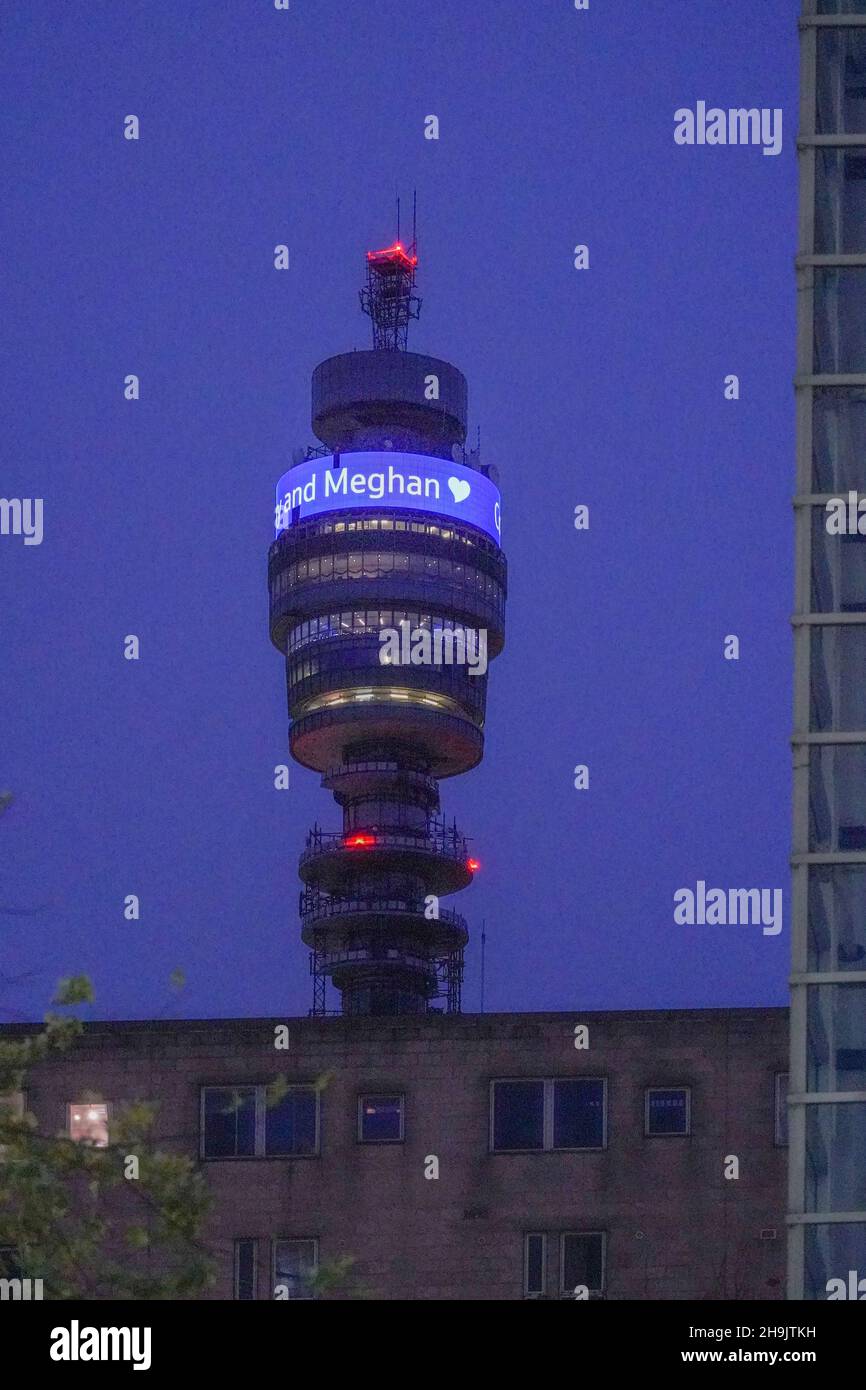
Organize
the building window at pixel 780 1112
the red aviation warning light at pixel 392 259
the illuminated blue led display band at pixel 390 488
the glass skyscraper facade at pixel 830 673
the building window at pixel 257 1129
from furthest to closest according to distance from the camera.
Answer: the red aviation warning light at pixel 392 259
the illuminated blue led display band at pixel 390 488
the building window at pixel 257 1129
the building window at pixel 780 1112
the glass skyscraper facade at pixel 830 673

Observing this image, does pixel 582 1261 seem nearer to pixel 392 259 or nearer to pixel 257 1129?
pixel 257 1129

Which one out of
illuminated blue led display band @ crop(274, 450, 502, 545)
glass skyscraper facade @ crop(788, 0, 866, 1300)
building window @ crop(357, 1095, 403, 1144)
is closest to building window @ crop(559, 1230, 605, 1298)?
building window @ crop(357, 1095, 403, 1144)

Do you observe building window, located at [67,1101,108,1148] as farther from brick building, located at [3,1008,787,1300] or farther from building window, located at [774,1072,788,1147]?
building window, located at [774,1072,788,1147]

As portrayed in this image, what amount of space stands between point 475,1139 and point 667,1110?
4.11 m

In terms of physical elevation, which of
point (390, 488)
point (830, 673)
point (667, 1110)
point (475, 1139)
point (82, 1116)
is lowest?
point (475, 1139)

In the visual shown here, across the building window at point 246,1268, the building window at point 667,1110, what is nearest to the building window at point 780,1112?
the building window at point 667,1110

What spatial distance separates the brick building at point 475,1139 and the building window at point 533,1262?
40 mm

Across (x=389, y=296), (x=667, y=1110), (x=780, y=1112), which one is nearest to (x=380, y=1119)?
Result: (x=667, y=1110)

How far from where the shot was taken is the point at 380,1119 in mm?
57844

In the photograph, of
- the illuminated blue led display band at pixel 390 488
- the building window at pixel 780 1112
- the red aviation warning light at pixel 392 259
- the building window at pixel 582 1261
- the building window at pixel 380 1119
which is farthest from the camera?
the red aviation warning light at pixel 392 259

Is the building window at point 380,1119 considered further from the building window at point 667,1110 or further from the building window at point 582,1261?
the building window at point 667,1110

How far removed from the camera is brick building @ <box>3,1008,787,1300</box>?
187 ft

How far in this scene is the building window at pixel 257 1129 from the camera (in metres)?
57.6
